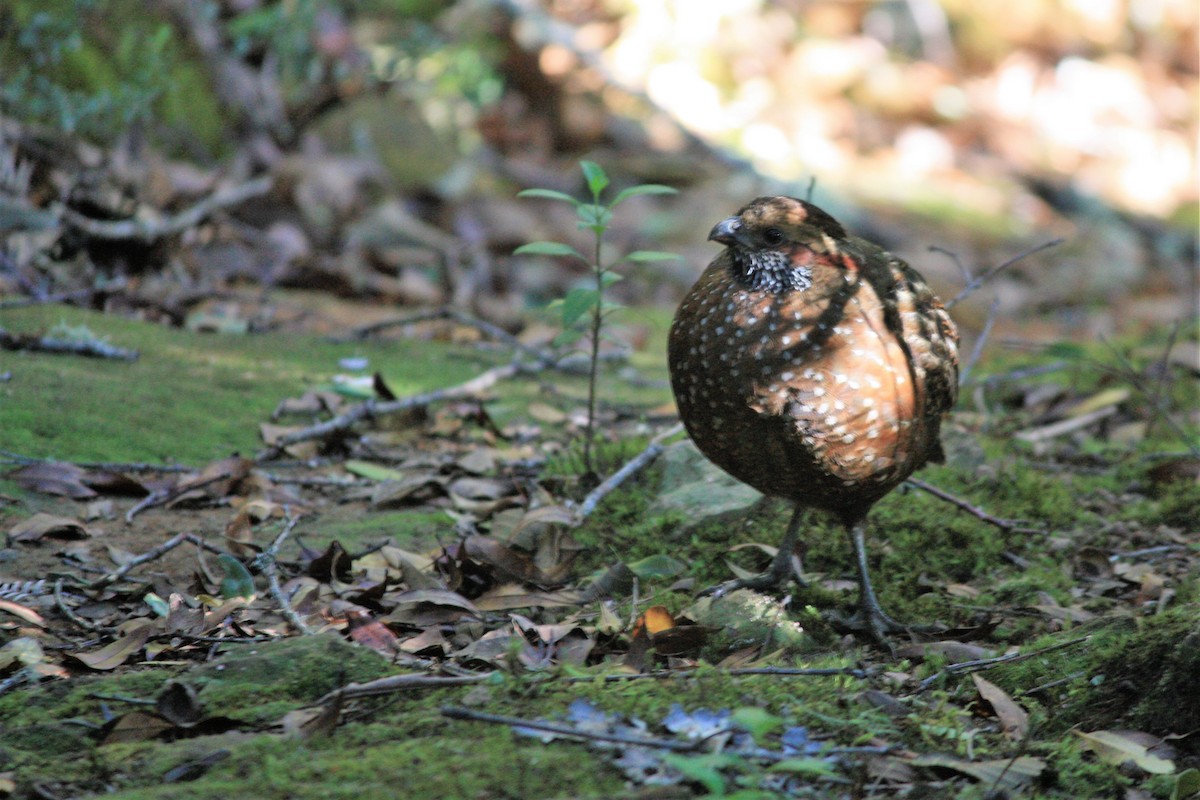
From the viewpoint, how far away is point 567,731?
2359 mm

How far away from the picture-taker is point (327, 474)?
14.9ft

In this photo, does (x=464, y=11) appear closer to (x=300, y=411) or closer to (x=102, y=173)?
(x=102, y=173)

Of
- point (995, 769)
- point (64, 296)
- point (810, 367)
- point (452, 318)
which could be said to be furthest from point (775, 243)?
point (64, 296)

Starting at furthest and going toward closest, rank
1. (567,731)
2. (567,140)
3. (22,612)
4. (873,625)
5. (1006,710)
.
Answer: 1. (567,140)
2. (873,625)
3. (22,612)
4. (1006,710)
5. (567,731)

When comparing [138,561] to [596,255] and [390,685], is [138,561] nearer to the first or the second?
[390,685]

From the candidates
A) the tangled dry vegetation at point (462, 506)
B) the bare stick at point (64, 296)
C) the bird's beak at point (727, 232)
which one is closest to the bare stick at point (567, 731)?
the tangled dry vegetation at point (462, 506)

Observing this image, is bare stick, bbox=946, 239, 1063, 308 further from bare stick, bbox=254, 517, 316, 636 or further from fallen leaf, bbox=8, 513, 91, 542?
fallen leaf, bbox=8, 513, 91, 542

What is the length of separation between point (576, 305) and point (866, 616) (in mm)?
1336

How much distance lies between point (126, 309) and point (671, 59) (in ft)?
24.9

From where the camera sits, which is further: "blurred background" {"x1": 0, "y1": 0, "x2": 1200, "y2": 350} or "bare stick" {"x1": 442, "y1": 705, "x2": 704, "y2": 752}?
"blurred background" {"x1": 0, "y1": 0, "x2": 1200, "y2": 350}

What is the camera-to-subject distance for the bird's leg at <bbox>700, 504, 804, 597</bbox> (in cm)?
371

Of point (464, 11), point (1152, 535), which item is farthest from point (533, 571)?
point (464, 11)

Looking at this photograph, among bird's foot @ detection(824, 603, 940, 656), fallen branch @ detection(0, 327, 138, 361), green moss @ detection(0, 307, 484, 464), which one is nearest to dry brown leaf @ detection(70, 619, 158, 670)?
green moss @ detection(0, 307, 484, 464)

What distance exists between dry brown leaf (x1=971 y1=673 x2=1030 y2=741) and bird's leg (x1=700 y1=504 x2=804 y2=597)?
2.67ft
